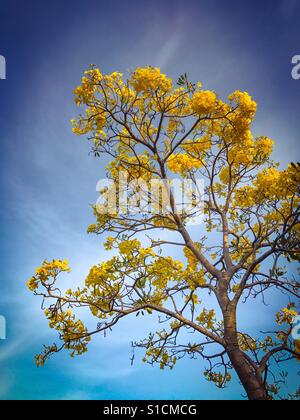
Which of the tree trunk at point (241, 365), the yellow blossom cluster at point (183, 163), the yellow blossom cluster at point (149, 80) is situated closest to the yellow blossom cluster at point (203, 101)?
the yellow blossom cluster at point (149, 80)

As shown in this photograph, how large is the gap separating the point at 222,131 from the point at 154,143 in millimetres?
1558

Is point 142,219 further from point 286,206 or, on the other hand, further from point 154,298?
point 286,206

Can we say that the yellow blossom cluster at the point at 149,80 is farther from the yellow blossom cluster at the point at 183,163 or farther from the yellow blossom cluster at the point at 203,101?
the yellow blossom cluster at the point at 183,163

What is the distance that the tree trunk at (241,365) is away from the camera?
467 centimetres

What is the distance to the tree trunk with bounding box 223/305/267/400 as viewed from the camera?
4673mm

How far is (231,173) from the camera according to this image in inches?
297

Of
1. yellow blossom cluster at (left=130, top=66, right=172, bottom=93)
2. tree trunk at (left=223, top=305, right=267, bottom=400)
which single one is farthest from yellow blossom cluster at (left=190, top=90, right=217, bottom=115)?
tree trunk at (left=223, top=305, right=267, bottom=400)

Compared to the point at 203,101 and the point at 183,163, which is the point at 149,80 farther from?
the point at 183,163

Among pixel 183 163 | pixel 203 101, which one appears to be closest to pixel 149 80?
pixel 203 101

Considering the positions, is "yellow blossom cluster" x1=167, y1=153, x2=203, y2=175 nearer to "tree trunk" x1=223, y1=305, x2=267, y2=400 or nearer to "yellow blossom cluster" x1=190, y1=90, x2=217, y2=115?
"yellow blossom cluster" x1=190, y1=90, x2=217, y2=115

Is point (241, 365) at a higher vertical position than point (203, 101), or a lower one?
lower

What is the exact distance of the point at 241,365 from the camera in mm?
4977

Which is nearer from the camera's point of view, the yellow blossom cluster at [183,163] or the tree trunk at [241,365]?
the tree trunk at [241,365]
